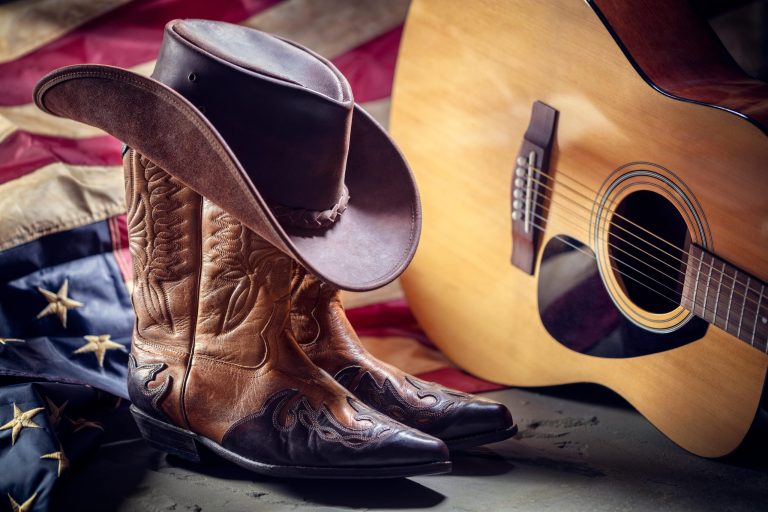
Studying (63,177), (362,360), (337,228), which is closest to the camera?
(337,228)

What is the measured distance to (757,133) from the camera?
121cm

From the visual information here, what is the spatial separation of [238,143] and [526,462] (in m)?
0.71

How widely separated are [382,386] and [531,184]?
0.50 m

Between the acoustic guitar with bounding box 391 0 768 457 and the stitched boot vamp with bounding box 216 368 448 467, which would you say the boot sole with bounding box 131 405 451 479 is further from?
the acoustic guitar with bounding box 391 0 768 457

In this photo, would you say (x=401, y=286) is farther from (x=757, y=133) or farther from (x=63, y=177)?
(x=757, y=133)

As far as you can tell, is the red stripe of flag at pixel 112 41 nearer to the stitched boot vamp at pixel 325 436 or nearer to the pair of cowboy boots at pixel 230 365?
the pair of cowboy boots at pixel 230 365

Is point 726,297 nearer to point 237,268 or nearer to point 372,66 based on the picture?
point 237,268

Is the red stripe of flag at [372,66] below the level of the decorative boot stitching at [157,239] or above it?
above

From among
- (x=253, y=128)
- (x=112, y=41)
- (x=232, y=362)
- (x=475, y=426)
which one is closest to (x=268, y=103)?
(x=253, y=128)

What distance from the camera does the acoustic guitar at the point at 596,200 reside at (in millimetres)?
1262

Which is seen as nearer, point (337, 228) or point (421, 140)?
point (337, 228)

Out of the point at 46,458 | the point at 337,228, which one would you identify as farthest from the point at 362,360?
the point at 46,458

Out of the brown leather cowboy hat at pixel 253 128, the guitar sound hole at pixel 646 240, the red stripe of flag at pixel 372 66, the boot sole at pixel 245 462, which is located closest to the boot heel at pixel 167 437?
the boot sole at pixel 245 462

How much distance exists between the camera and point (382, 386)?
136 cm
